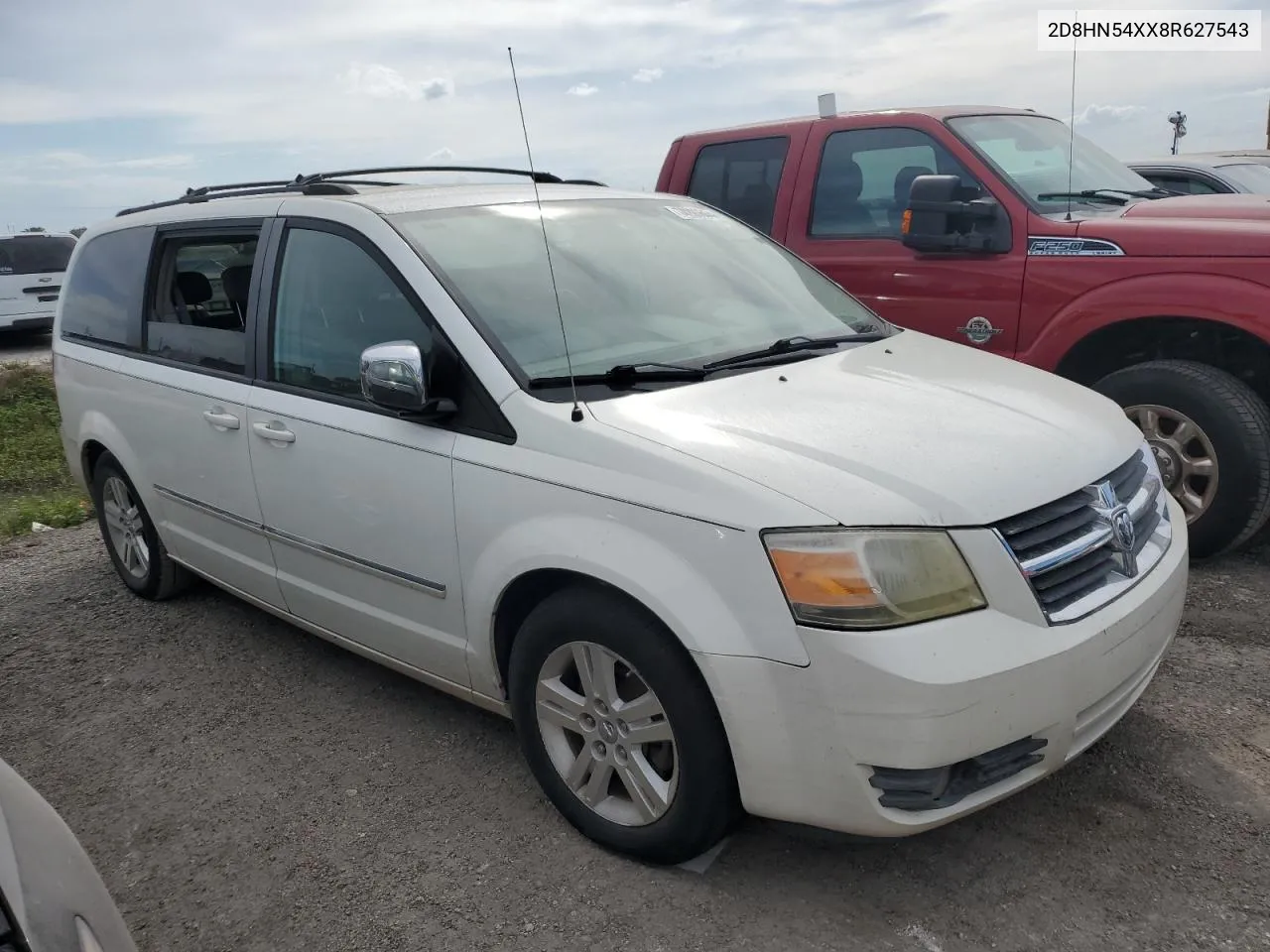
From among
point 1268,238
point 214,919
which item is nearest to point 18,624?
point 214,919

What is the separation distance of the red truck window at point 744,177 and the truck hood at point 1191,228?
5.37 ft

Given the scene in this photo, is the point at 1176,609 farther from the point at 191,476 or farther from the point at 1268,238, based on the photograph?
the point at 191,476

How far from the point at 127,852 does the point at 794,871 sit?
6.13 ft

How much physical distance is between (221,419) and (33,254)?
1407cm

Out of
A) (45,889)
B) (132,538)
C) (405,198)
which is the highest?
(405,198)

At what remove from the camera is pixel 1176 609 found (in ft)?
9.38

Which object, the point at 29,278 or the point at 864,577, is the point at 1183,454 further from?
the point at 29,278

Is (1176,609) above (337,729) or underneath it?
above

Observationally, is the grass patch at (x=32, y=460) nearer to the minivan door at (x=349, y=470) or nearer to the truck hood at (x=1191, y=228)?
the minivan door at (x=349, y=470)

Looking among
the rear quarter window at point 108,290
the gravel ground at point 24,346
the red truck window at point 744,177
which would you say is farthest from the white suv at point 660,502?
the gravel ground at point 24,346

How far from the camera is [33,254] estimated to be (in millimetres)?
15484

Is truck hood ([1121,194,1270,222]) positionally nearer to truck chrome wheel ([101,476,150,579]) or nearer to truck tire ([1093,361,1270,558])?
truck tire ([1093,361,1270,558])

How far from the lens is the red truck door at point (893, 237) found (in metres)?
4.89

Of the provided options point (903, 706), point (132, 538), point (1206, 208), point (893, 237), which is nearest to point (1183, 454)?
point (1206, 208)
